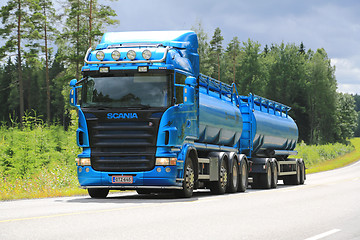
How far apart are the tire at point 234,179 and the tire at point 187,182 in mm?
3926

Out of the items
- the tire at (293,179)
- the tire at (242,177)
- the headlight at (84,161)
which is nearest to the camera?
the headlight at (84,161)

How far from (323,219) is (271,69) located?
96971 millimetres

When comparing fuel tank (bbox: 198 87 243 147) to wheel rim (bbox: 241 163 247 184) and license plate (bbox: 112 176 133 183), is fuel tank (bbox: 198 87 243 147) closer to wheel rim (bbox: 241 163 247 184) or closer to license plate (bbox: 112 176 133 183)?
wheel rim (bbox: 241 163 247 184)

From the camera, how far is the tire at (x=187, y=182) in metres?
15.3

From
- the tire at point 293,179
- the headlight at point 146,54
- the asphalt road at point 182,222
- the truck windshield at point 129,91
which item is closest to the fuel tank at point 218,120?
the truck windshield at point 129,91

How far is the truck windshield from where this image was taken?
14562 mm

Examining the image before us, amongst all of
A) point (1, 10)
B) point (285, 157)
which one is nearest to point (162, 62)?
point (285, 157)

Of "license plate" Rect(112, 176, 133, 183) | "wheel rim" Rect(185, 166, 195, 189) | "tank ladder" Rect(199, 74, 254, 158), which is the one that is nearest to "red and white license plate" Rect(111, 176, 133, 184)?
"license plate" Rect(112, 176, 133, 183)

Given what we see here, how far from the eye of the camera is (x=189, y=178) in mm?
15523

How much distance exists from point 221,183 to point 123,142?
4.99 meters

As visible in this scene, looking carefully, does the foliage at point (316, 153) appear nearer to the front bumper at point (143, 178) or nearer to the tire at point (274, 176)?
the tire at point (274, 176)

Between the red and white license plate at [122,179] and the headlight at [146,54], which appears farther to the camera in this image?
the headlight at [146,54]

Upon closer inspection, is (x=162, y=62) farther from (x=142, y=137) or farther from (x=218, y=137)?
(x=218, y=137)

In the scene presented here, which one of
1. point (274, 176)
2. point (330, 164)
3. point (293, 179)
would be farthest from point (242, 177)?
point (330, 164)
